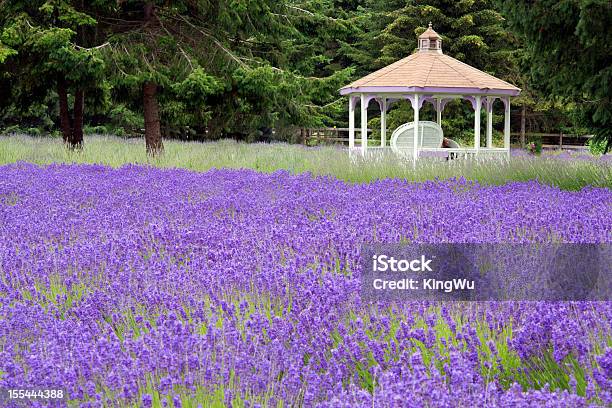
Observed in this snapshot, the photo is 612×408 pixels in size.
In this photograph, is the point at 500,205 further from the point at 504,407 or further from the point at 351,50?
the point at 351,50

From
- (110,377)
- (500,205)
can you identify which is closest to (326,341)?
(110,377)

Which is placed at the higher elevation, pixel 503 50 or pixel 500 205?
pixel 503 50

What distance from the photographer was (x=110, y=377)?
2.52 meters

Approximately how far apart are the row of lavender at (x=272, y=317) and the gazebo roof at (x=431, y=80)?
10417 millimetres

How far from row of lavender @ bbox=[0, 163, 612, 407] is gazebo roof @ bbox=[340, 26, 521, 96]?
10417mm

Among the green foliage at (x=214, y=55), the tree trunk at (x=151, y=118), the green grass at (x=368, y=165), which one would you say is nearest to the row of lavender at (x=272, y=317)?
the green foliage at (x=214, y=55)

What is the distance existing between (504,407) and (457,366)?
0.33 metres

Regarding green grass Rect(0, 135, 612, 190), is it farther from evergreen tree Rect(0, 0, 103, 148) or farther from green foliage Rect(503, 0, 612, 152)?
evergreen tree Rect(0, 0, 103, 148)

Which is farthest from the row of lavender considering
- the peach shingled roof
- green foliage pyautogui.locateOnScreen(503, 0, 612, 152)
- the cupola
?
the cupola

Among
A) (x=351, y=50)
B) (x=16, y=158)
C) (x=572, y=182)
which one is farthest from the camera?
(x=351, y=50)

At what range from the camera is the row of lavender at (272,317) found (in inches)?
102

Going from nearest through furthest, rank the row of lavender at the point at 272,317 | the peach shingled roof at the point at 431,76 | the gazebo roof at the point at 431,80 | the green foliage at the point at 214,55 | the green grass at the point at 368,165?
1. the row of lavender at the point at 272,317
2. the green foliage at the point at 214,55
3. the green grass at the point at 368,165
4. the gazebo roof at the point at 431,80
5. the peach shingled roof at the point at 431,76

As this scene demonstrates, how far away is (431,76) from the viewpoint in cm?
1745

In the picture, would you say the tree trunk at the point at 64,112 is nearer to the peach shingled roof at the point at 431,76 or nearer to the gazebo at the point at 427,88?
the gazebo at the point at 427,88
